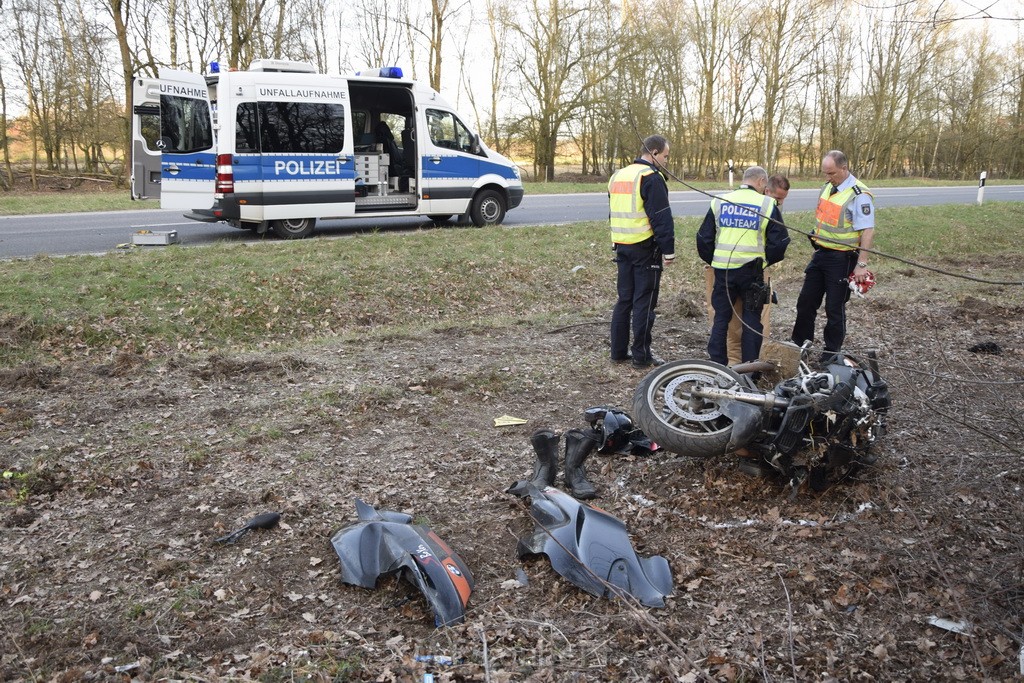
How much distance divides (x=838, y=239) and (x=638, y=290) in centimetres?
175

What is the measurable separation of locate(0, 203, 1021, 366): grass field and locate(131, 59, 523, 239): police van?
1033 millimetres

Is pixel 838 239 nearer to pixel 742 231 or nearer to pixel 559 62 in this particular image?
pixel 742 231

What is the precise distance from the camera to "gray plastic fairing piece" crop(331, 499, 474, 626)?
3.69m

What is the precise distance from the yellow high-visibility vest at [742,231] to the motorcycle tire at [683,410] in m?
1.95

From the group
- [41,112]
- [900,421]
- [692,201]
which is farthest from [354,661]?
[41,112]

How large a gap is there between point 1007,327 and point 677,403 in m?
6.02

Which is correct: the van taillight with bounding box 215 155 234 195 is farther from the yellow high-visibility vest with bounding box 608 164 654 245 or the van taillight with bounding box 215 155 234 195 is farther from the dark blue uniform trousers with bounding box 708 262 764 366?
the dark blue uniform trousers with bounding box 708 262 764 366

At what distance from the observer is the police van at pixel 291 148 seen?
12031 millimetres

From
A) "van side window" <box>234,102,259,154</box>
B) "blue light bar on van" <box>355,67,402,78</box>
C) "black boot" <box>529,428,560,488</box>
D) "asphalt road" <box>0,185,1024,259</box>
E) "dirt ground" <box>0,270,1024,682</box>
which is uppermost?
"blue light bar on van" <box>355,67,402,78</box>

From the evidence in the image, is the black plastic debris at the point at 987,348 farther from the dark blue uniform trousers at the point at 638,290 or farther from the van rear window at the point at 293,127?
the van rear window at the point at 293,127

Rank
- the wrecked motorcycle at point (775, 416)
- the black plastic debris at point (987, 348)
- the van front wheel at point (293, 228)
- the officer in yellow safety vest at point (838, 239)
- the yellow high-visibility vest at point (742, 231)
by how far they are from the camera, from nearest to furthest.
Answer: the wrecked motorcycle at point (775, 416) < the yellow high-visibility vest at point (742, 231) < the officer in yellow safety vest at point (838, 239) < the black plastic debris at point (987, 348) < the van front wheel at point (293, 228)

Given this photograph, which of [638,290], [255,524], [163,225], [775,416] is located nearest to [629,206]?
[638,290]

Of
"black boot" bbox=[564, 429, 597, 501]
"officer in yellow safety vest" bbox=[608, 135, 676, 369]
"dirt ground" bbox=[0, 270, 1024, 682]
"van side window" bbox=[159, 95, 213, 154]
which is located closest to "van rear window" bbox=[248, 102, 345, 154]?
"van side window" bbox=[159, 95, 213, 154]

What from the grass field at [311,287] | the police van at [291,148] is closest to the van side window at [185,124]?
the police van at [291,148]
